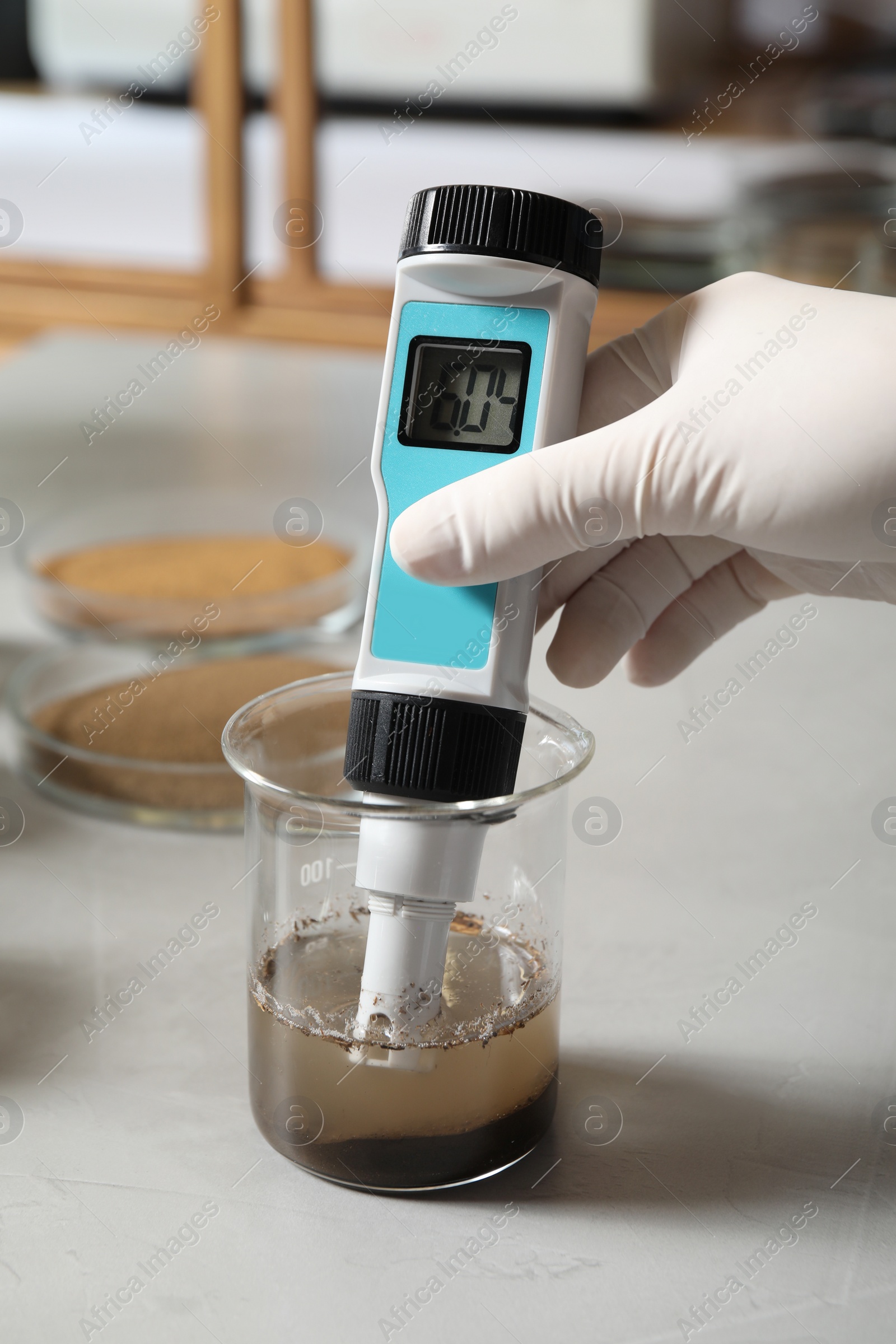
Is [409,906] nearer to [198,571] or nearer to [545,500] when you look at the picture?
[545,500]

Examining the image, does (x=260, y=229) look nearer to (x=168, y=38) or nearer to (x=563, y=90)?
(x=168, y=38)

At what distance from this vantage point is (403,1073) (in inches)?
20.6

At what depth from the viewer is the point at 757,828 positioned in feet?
2.79

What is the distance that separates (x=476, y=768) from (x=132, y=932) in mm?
307

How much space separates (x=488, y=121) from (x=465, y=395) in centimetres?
222

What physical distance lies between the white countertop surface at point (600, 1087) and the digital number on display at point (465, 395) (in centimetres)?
32

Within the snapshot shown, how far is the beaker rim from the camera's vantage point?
490mm

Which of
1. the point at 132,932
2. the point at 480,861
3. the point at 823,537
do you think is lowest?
the point at 132,932

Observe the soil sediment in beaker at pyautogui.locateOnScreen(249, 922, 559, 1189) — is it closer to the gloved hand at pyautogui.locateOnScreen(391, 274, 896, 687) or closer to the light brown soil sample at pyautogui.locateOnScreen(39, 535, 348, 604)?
the gloved hand at pyautogui.locateOnScreen(391, 274, 896, 687)

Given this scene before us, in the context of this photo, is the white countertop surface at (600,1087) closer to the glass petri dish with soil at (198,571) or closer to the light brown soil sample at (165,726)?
the light brown soil sample at (165,726)

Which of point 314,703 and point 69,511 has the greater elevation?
point 314,703

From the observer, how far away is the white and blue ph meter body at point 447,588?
20.9 inches

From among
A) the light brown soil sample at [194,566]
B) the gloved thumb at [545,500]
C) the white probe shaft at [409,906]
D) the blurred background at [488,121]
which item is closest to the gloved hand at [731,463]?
the gloved thumb at [545,500]

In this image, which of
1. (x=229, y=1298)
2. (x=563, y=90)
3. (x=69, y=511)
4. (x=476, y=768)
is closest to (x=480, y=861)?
(x=476, y=768)
